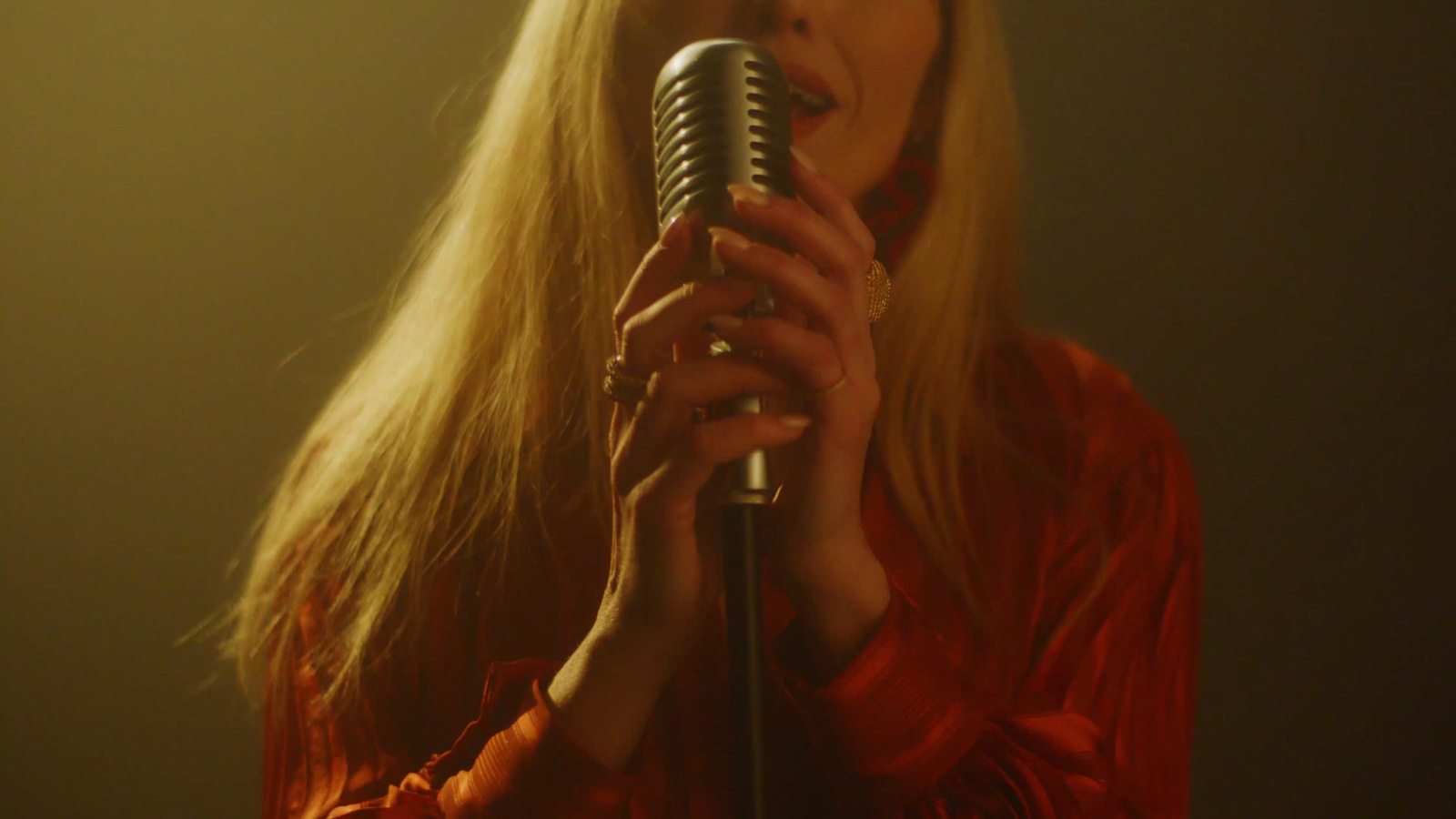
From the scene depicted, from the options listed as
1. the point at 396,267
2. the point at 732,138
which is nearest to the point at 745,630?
the point at 732,138

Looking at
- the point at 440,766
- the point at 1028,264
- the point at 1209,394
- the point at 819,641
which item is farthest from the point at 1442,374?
the point at 440,766

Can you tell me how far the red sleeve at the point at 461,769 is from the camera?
58 cm

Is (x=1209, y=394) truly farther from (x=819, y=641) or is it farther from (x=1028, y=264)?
(x=819, y=641)

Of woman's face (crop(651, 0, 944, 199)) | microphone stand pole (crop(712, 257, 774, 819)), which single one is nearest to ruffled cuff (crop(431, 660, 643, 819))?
microphone stand pole (crop(712, 257, 774, 819))

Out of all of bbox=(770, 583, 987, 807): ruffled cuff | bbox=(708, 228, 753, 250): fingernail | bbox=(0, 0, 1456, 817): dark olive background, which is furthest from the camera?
bbox=(0, 0, 1456, 817): dark olive background

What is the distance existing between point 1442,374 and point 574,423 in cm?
51

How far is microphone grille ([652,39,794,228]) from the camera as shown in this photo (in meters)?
0.45

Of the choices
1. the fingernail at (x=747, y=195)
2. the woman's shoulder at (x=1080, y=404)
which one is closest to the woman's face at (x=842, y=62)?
the woman's shoulder at (x=1080, y=404)

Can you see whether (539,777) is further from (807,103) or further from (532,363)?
(807,103)

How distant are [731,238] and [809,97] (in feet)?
0.91

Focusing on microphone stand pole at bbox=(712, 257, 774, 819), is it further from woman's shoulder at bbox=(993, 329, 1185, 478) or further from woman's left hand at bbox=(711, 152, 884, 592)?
woman's shoulder at bbox=(993, 329, 1185, 478)

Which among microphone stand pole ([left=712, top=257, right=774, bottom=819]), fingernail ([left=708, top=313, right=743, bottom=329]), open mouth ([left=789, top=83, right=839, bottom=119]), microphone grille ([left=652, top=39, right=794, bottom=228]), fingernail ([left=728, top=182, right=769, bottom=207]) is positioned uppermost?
open mouth ([left=789, top=83, right=839, bottom=119])

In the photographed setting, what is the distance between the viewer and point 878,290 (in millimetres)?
722

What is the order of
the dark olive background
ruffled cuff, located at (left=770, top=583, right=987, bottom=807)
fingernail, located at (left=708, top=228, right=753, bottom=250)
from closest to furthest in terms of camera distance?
fingernail, located at (left=708, top=228, right=753, bottom=250)
ruffled cuff, located at (left=770, top=583, right=987, bottom=807)
the dark olive background
